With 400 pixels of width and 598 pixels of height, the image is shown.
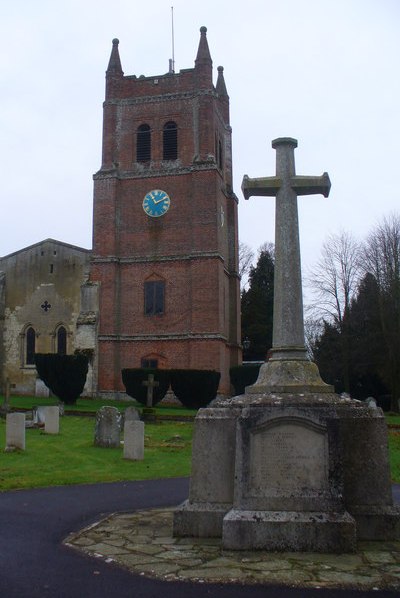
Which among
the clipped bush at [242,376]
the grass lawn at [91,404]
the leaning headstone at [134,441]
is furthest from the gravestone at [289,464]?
the clipped bush at [242,376]

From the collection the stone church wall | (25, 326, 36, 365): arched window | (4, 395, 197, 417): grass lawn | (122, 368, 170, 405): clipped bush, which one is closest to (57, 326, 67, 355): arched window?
the stone church wall

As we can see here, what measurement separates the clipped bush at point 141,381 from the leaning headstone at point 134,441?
1645 centimetres

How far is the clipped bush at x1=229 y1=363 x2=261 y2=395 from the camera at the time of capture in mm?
35031

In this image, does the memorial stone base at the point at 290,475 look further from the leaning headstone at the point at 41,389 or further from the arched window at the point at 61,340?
the arched window at the point at 61,340

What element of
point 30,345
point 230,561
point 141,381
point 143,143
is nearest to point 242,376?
point 141,381

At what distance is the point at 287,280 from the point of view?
302 inches

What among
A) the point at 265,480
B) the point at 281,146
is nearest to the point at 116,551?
the point at 265,480

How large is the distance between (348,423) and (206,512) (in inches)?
73.0

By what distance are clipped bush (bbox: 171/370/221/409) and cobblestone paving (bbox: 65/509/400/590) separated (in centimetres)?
2492

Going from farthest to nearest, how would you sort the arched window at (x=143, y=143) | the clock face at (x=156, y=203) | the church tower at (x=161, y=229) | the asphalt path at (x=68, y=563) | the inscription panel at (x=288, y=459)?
the arched window at (x=143, y=143)
the clock face at (x=156, y=203)
the church tower at (x=161, y=229)
the inscription panel at (x=288, y=459)
the asphalt path at (x=68, y=563)

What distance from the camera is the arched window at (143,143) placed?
37375mm

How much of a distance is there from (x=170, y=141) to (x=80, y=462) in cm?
2643

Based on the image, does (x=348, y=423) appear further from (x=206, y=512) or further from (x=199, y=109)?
(x=199, y=109)

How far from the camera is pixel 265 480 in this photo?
6.68 m
